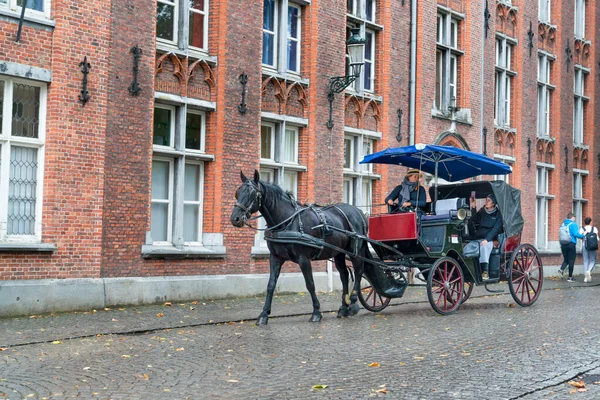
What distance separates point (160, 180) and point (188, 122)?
4.27 feet

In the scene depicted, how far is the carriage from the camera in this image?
1267 cm

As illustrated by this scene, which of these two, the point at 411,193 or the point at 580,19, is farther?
the point at 580,19

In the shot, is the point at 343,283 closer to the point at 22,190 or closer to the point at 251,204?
the point at 251,204

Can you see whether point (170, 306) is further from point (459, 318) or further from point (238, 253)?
point (459, 318)

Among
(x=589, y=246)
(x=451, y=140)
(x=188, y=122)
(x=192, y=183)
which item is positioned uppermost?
(x=451, y=140)

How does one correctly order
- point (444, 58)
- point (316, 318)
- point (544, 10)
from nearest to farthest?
point (316, 318) < point (444, 58) < point (544, 10)

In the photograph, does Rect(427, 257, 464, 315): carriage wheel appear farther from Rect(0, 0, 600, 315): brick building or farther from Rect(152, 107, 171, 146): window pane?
Rect(152, 107, 171, 146): window pane

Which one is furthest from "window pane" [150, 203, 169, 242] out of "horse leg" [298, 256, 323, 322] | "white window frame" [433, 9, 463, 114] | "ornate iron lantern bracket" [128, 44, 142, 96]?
"white window frame" [433, 9, 463, 114]

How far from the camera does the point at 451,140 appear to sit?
78.9 feet

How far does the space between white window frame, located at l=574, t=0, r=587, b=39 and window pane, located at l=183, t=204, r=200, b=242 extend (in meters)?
20.1

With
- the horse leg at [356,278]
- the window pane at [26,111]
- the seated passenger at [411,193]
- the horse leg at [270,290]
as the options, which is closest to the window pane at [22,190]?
the window pane at [26,111]

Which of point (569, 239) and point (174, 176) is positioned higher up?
point (174, 176)

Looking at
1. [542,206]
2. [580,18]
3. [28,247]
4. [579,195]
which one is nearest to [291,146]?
[28,247]

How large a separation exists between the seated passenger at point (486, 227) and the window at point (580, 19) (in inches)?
725
